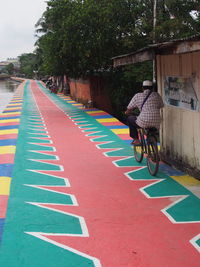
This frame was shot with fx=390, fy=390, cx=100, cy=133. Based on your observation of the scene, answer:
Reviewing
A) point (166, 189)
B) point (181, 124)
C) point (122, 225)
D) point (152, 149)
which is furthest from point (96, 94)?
point (122, 225)

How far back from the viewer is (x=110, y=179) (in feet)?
26.3

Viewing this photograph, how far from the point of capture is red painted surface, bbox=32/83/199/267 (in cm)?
453

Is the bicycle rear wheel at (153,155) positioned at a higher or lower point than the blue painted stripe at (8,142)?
higher

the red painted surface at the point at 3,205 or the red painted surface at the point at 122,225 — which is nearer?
the red painted surface at the point at 122,225

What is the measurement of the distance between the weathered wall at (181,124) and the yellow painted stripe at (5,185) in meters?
3.58

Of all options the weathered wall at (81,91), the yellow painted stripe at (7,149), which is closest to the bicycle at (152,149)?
the yellow painted stripe at (7,149)

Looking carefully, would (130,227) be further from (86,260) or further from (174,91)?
(174,91)

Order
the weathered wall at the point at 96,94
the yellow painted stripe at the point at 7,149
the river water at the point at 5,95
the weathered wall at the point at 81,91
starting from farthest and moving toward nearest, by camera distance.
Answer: the river water at the point at 5,95 → the weathered wall at the point at 81,91 → the weathered wall at the point at 96,94 → the yellow painted stripe at the point at 7,149

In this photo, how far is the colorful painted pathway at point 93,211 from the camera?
4582mm

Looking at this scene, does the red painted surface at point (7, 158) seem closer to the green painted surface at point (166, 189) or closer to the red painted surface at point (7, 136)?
the green painted surface at point (166, 189)

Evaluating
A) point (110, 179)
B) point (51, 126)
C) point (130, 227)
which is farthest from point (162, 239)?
point (51, 126)

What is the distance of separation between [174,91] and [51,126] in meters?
8.81

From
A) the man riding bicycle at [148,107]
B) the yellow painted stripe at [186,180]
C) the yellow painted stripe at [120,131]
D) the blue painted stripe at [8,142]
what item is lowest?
the yellow painted stripe at [186,180]

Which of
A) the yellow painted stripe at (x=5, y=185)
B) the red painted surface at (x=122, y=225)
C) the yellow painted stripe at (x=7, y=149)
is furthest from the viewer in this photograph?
the yellow painted stripe at (x=7, y=149)
